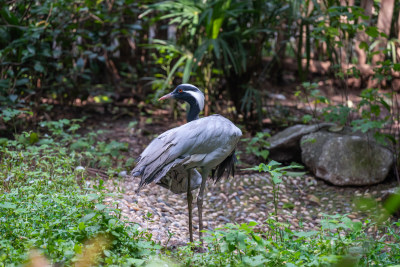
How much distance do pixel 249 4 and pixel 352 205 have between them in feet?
10.2

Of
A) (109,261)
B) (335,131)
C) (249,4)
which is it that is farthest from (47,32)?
(109,261)

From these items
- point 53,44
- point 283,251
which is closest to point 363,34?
point 53,44

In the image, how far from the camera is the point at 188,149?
10.4 ft

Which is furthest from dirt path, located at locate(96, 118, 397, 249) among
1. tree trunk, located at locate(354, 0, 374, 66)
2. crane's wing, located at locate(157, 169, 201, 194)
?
tree trunk, located at locate(354, 0, 374, 66)

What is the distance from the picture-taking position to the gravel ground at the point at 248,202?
13.1 feet

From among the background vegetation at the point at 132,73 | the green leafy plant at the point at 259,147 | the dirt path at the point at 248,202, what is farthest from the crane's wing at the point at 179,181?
the green leafy plant at the point at 259,147

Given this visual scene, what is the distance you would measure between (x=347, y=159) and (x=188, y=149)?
2531 mm

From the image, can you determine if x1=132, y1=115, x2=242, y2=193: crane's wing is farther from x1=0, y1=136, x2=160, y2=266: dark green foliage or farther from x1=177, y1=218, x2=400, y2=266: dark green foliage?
x1=177, y1=218, x2=400, y2=266: dark green foliage

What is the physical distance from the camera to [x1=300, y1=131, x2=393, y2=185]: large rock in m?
4.79

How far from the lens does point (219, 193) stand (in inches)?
187

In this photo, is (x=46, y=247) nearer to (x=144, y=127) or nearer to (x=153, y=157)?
(x=153, y=157)

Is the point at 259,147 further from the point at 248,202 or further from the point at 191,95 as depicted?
the point at 191,95

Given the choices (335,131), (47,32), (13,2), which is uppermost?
(13,2)

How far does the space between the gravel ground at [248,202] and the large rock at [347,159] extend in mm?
116
